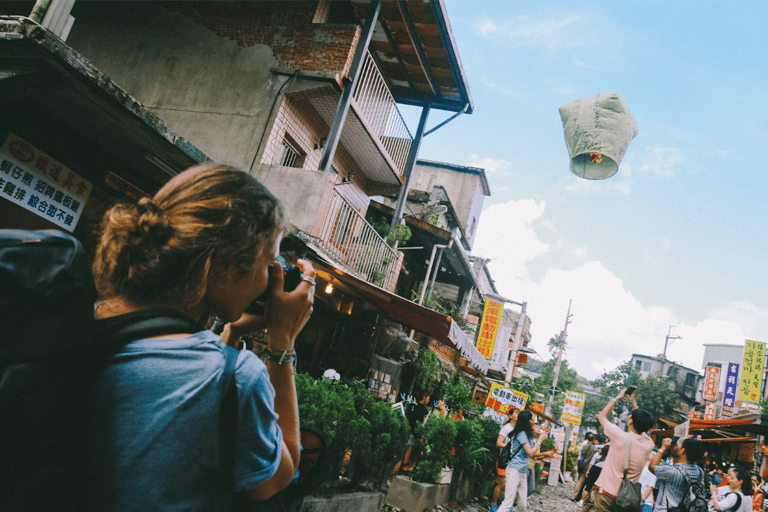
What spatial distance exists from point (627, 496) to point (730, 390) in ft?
63.7

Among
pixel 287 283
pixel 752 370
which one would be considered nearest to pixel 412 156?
pixel 287 283

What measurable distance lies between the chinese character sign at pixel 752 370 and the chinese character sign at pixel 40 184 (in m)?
23.4

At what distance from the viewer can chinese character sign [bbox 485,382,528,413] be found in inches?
567

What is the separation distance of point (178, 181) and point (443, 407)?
1259cm

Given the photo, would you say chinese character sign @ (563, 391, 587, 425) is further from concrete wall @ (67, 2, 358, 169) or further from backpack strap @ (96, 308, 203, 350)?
backpack strap @ (96, 308, 203, 350)

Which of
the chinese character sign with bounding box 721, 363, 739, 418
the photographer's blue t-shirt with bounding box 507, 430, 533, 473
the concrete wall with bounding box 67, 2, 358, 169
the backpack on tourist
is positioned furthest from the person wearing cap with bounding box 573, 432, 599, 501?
the concrete wall with bounding box 67, 2, 358, 169

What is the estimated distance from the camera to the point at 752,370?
1864 cm

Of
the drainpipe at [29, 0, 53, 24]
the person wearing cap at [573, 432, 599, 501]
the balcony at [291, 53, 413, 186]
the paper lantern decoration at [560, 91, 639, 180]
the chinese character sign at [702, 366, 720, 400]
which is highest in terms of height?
the balcony at [291, 53, 413, 186]

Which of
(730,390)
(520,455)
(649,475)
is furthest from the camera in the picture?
(730,390)

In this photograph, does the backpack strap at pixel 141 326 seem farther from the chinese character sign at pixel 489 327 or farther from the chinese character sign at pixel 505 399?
the chinese character sign at pixel 489 327

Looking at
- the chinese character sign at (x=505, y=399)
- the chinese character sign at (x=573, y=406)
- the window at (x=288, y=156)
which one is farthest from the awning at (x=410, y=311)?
the chinese character sign at (x=573, y=406)

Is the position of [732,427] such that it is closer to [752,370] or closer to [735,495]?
[752,370]

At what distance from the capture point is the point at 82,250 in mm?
780

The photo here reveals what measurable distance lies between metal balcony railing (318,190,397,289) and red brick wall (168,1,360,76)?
2.64 m
